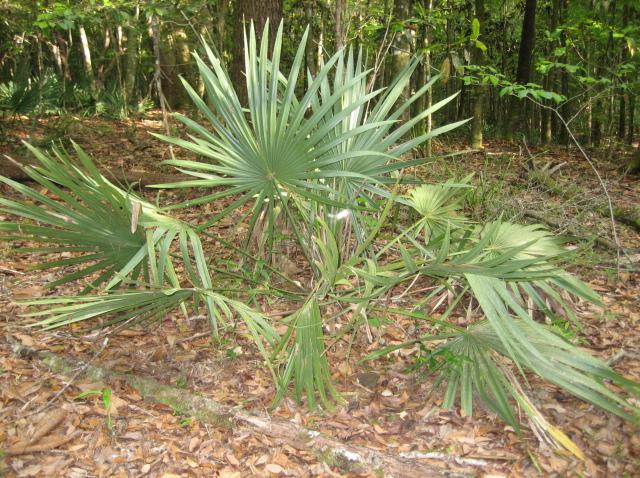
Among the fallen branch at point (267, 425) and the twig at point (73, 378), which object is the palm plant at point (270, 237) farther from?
the twig at point (73, 378)

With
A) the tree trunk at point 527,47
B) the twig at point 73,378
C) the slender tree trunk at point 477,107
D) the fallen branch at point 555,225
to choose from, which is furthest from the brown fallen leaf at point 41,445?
the tree trunk at point 527,47

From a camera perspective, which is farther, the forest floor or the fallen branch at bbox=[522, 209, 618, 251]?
the fallen branch at bbox=[522, 209, 618, 251]

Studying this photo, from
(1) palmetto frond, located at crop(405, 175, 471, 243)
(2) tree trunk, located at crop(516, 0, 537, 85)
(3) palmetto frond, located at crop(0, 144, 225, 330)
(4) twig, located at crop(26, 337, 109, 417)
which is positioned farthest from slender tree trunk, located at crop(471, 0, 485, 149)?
(4) twig, located at crop(26, 337, 109, 417)

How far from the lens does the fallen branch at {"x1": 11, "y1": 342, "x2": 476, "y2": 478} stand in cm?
230

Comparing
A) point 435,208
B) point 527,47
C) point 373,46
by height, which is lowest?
point 435,208

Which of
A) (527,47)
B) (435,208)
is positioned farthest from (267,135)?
(527,47)

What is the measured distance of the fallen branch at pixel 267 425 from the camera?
90.7 inches

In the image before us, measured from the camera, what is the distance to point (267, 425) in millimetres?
2572

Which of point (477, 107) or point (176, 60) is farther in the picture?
point (176, 60)

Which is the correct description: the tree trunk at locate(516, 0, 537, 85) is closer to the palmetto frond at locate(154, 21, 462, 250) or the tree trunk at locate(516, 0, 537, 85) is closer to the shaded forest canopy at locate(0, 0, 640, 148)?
the shaded forest canopy at locate(0, 0, 640, 148)

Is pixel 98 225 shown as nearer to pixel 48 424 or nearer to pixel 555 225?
pixel 48 424

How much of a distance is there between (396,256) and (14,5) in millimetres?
6386

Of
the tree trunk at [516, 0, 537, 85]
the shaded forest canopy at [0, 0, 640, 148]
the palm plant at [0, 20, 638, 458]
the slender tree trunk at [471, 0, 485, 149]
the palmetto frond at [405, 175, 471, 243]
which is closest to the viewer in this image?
the palm plant at [0, 20, 638, 458]

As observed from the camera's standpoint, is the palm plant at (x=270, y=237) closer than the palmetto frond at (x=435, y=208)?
Yes
